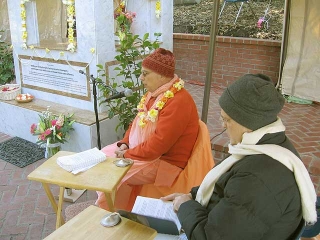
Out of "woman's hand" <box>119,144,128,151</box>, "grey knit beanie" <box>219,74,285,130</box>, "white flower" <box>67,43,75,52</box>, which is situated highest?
"white flower" <box>67,43,75,52</box>

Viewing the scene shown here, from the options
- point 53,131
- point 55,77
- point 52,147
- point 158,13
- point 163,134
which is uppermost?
point 158,13

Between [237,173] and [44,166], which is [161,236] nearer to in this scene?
[237,173]

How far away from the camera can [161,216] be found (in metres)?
1.79

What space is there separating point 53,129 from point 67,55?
102 cm

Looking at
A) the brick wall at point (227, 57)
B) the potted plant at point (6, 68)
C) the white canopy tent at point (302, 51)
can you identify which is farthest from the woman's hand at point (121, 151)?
the brick wall at point (227, 57)

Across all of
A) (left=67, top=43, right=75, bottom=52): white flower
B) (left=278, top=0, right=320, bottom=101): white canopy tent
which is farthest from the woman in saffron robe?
(left=278, top=0, right=320, bottom=101): white canopy tent

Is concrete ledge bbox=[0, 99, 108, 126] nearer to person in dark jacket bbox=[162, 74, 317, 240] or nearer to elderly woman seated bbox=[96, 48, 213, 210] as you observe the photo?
elderly woman seated bbox=[96, 48, 213, 210]

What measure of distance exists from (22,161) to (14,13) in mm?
2090

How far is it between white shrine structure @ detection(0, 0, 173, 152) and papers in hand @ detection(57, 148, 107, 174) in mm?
1544

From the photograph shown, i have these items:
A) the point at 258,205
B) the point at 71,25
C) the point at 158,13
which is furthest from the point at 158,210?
the point at 158,13

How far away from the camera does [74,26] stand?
4.34 meters

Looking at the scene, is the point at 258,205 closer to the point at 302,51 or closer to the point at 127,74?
the point at 127,74

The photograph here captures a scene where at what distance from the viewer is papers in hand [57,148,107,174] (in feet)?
7.44

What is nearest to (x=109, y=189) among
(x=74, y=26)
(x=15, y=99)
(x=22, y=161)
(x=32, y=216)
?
(x=32, y=216)
